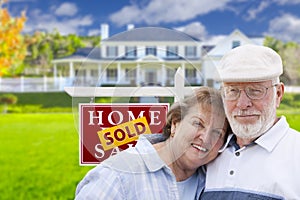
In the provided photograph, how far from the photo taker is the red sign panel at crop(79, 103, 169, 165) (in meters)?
1.77

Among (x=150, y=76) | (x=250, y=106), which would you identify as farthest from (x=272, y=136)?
(x=150, y=76)

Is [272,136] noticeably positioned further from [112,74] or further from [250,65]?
[112,74]

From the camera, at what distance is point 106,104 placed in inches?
70.3

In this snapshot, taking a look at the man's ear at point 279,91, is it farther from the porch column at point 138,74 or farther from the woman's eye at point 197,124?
the porch column at point 138,74

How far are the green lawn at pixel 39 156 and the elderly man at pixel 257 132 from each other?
3315 mm

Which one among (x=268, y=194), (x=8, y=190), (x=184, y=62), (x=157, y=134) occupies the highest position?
(x=184, y=62)

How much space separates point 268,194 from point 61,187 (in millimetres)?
4568

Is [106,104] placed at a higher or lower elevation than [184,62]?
lower

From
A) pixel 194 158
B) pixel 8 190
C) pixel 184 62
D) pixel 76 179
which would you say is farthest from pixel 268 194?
pixel 8 190

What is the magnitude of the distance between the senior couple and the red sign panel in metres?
0.21

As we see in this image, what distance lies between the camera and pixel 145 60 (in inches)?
67.4

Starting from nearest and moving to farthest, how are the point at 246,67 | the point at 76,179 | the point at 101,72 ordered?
the point at 246,67 < the point at 101,72 < the point at 76,179

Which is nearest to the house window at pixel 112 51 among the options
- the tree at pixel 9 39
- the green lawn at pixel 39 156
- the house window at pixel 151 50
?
the house window at pixel 151 50

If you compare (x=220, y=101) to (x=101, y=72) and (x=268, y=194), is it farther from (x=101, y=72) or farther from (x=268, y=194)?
(x=101, y=72)
